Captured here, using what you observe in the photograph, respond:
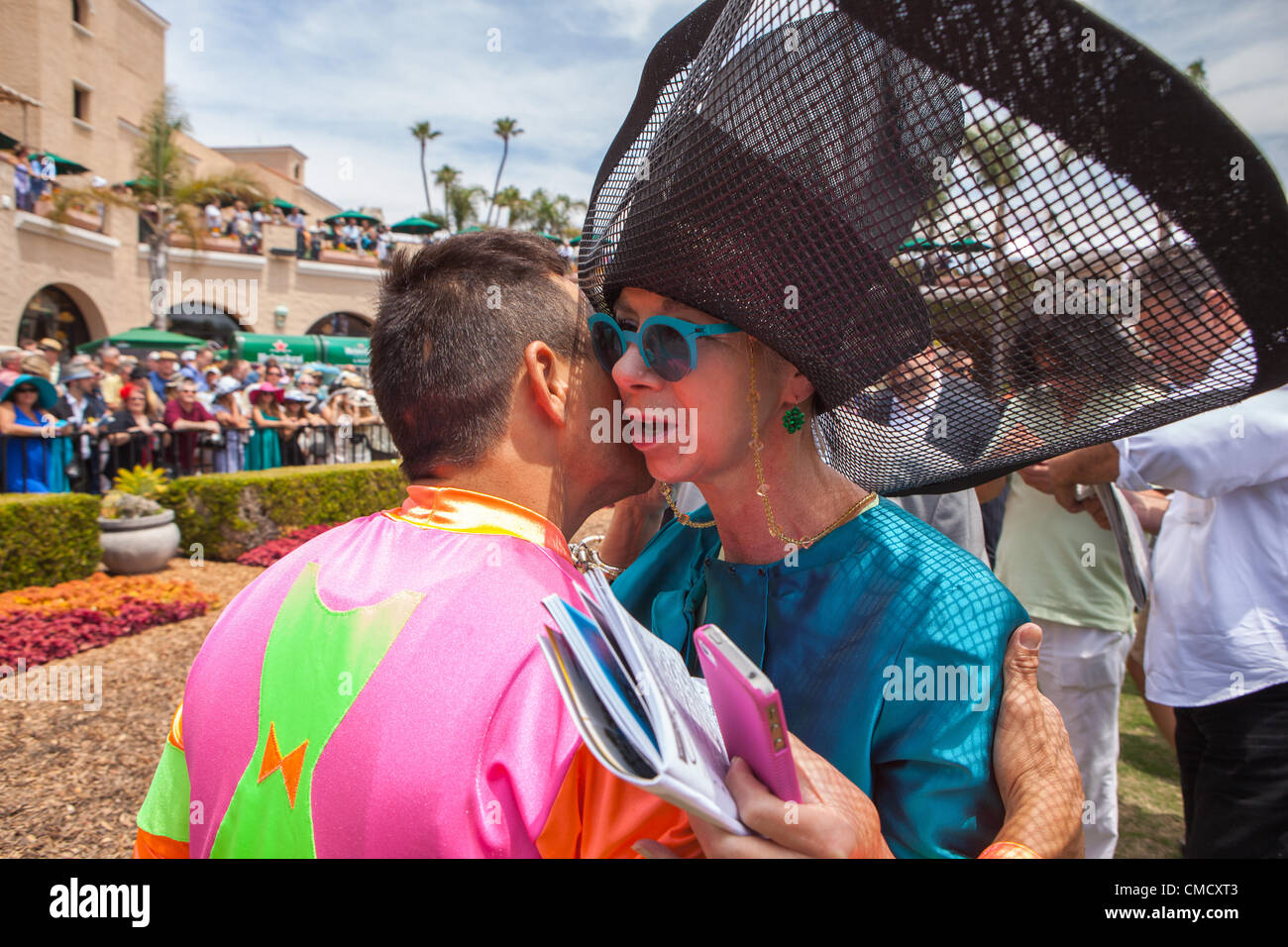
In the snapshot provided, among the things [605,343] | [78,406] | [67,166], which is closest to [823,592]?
[605,343]

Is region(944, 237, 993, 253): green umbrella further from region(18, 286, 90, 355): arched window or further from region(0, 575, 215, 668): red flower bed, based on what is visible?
region(18, 286, 90, 355): arched window

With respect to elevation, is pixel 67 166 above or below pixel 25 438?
above

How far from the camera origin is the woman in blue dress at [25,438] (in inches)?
349

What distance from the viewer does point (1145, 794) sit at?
489 cm

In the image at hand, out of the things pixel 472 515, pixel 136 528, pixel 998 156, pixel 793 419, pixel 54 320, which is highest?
pixel 54 320

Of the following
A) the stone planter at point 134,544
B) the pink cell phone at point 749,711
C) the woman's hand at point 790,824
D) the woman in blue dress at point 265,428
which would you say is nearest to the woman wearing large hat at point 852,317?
the woman's hand at point 790,824

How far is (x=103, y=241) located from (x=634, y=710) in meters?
30.9

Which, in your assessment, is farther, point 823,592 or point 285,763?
point 823,592

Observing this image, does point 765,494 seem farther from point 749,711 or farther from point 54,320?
point 54,320

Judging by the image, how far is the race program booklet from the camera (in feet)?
2.85

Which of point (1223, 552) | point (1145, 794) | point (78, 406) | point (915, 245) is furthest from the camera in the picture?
point (78, 406)

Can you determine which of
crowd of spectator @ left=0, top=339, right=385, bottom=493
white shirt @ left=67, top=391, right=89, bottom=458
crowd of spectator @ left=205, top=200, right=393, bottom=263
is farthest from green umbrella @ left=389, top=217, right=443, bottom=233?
white shirt @ left=67, top=391, right=89, bottom=458

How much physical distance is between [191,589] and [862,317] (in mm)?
8311
